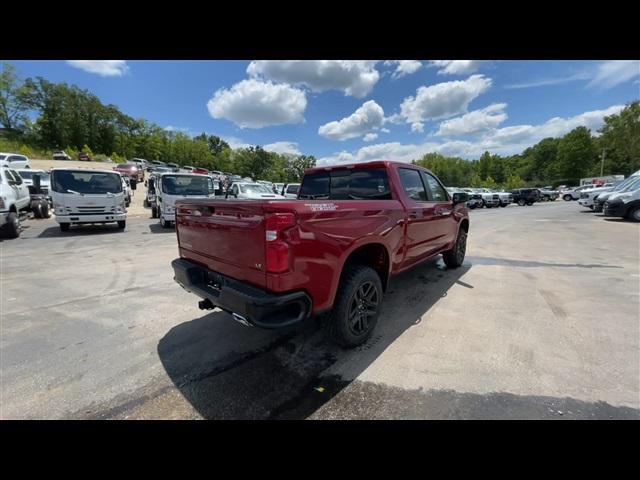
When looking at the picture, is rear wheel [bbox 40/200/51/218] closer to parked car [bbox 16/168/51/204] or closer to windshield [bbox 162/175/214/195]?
parked car [bbox 16/168/51/204]

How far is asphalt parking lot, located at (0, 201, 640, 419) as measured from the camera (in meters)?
2.19

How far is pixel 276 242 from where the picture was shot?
6.89 feet

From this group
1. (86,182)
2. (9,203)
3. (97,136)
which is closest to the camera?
(9,203)

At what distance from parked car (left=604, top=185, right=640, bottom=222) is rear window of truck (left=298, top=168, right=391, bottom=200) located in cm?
1692

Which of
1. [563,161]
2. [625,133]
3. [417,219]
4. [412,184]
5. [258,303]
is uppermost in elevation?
[625,133]

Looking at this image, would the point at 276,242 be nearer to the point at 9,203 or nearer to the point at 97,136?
the point at 9,203

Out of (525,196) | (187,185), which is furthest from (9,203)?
(525,196)

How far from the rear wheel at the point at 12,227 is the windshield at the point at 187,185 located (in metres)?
4.09

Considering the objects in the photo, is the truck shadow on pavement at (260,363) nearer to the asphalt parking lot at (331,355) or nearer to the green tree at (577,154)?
the asphalt parking lot at (331,355)

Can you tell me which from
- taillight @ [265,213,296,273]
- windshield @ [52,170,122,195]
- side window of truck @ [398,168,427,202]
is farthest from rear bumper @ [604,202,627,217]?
windshield @ [52,170,122,195]

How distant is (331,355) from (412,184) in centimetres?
A: 263

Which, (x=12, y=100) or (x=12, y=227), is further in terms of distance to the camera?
(x=12, y=100)

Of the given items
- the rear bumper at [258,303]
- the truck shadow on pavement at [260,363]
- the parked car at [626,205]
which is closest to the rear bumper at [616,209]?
the parked car at [626,205]
